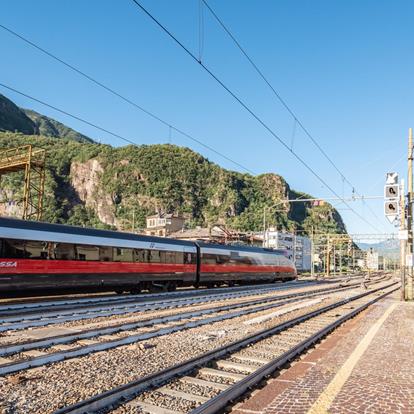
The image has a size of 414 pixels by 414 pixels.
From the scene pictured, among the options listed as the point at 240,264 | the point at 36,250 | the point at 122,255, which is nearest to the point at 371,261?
the point at 240,264

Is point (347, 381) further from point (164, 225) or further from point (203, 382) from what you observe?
point (164, 225)

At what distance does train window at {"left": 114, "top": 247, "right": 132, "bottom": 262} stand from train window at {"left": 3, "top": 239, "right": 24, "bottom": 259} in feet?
17.3

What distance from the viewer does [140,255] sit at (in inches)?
907

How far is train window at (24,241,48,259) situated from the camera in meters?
17.0

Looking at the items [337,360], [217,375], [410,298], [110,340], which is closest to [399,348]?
[337,360]

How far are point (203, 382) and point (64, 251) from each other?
43.3ft

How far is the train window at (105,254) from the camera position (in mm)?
20469

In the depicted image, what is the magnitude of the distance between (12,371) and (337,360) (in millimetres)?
5830

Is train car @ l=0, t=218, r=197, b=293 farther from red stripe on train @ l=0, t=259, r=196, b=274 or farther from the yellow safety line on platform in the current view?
the yellow safety line on platform

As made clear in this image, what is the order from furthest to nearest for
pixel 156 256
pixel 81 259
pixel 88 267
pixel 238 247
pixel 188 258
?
pixel 238 247, pixel 188 258, pixel 156 256, pixel 88 267, pixel 81 259

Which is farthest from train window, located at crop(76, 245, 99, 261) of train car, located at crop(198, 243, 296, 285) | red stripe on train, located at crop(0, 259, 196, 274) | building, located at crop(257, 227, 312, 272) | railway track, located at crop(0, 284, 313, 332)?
building, located at crop(257, 227, 312, 272)

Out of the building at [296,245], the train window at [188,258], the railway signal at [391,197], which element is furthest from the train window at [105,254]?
the building at [296,245]

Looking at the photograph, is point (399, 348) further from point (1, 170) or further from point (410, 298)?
point (1, 170)

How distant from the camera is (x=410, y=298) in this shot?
2530 centimetres
